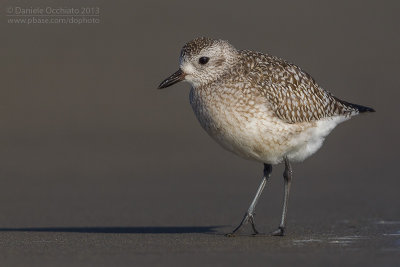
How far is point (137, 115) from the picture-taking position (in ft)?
62.2

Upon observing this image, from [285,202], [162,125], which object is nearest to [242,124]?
[285,202]

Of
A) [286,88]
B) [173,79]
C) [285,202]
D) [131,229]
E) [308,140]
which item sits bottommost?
[131,229]

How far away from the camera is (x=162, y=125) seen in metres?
18.5

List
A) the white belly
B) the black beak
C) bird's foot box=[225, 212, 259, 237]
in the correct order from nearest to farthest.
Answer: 1. the white belly
2. bird's foot box=[225, 212, 259, 237]
3. the black beak

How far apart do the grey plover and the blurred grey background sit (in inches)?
38.3

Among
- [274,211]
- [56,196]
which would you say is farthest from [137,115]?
[274,211]

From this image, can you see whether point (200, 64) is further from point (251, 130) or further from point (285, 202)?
point (285, 202)

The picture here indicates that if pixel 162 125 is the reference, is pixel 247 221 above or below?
below

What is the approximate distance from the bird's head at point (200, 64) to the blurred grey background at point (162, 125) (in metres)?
1.65

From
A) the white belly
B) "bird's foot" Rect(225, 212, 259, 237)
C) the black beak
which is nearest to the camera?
the white belly

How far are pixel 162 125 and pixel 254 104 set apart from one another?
7366 millimetres

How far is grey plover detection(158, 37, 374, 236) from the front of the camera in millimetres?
11141

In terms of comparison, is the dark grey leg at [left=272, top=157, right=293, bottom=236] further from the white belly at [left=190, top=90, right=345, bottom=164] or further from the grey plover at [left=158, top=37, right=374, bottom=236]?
the white belly at [left=190, top=90, right=345, bottom=164]

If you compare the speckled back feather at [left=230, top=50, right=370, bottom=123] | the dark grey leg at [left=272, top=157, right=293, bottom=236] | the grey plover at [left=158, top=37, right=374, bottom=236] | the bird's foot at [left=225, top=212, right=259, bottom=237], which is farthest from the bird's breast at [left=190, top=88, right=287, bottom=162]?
the bird's foot at [left=225, top=212, right=259, bottom=237]
